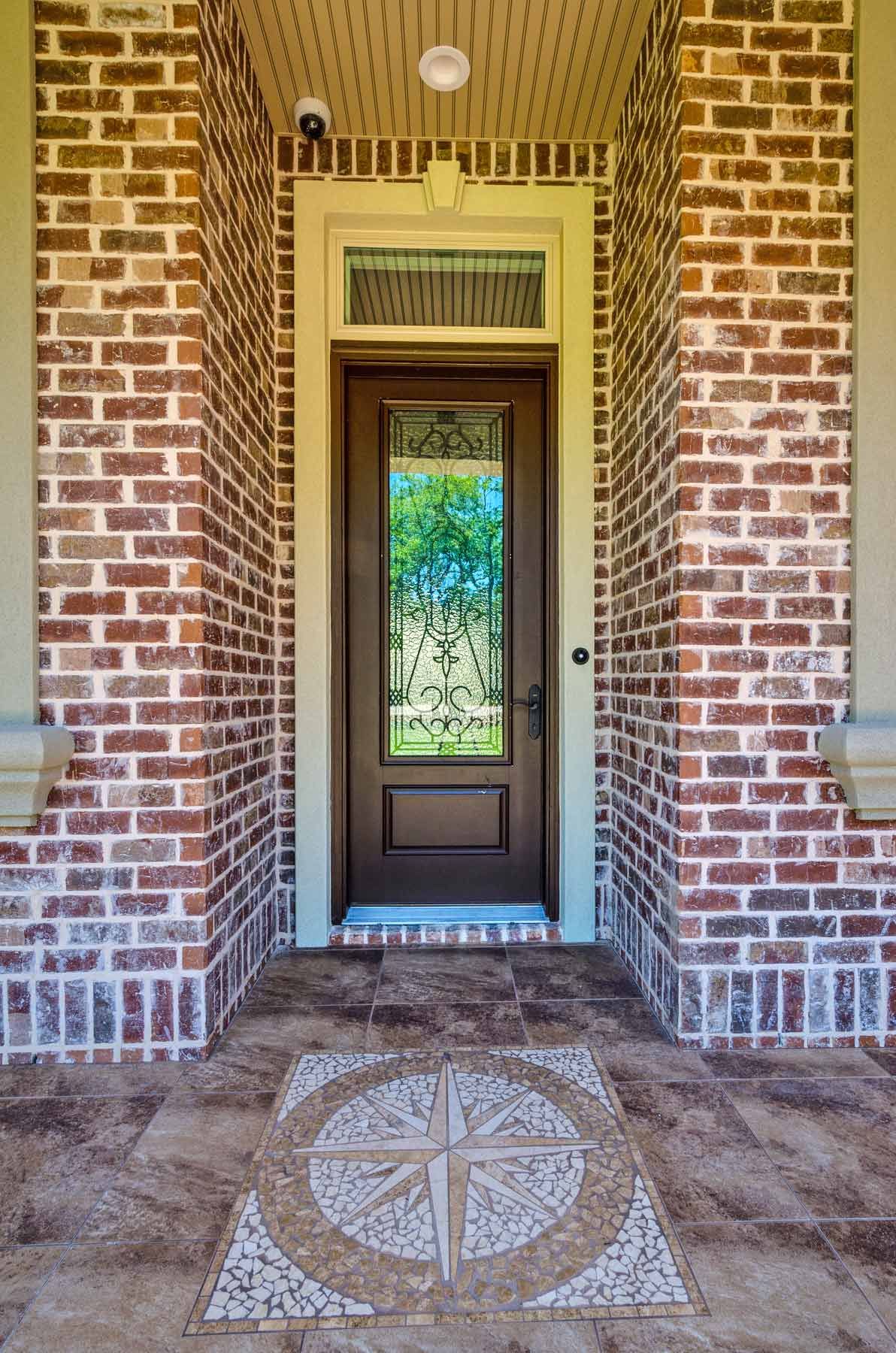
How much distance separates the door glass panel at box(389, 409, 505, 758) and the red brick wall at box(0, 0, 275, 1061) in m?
1.09

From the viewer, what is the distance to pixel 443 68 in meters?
2.43

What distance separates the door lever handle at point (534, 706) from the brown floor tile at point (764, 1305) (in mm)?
1840

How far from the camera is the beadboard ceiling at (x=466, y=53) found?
2367 millimetres

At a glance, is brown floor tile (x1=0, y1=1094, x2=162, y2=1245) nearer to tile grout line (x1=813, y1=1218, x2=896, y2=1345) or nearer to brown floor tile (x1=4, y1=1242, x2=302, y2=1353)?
brown floor tile (x1=4, y1=1242, x2=302, y2=1353)

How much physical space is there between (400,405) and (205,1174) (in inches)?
104

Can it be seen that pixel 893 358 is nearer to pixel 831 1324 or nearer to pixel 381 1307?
pixel 831 1324

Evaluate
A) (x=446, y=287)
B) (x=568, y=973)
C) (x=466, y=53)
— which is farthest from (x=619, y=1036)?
(x=466, y=53)

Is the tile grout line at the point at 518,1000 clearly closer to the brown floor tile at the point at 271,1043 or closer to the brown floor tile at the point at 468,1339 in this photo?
the brown floor tile at the point at 271,1043

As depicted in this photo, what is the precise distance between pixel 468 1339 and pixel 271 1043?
1.09 meters

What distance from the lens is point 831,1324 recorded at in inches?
47.7

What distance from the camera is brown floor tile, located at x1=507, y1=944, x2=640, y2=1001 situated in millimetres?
2445

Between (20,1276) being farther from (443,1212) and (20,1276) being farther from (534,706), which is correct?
(534,706)

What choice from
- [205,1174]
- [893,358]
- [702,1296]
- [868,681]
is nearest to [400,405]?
[893,358]

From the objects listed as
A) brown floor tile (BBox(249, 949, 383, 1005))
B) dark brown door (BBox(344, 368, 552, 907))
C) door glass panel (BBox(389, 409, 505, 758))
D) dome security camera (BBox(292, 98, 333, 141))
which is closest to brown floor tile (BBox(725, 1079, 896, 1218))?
brown floor tile (BBox(249, 949, 383, 1005))
